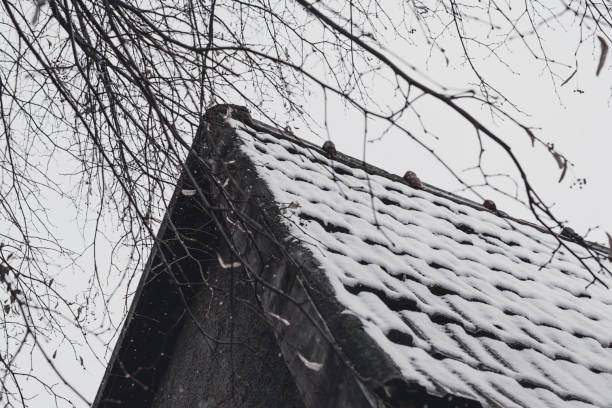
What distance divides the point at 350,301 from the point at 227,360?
4.41 feet

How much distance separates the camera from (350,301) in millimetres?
2027

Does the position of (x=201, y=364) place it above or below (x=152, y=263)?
below

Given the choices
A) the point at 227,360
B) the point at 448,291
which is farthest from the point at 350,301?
the point at 227,360

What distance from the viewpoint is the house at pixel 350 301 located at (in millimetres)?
1843

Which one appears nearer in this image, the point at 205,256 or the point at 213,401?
the point at 213,401

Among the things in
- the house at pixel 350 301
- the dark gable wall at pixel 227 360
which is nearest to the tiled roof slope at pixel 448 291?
the house at pixel 350 301

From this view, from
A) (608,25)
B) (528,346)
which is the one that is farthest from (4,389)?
(608,25)

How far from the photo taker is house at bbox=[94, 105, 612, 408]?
184 cm

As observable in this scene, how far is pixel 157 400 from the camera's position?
13.0 ft

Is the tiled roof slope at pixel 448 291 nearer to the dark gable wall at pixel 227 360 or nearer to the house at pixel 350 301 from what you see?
the house at pixel 350 301

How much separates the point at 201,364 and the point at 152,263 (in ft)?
2.45

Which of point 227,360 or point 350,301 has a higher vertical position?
point 350,301

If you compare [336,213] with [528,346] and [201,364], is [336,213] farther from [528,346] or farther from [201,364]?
[201,364]

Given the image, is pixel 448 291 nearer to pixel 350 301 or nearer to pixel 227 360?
pixel 350 301
